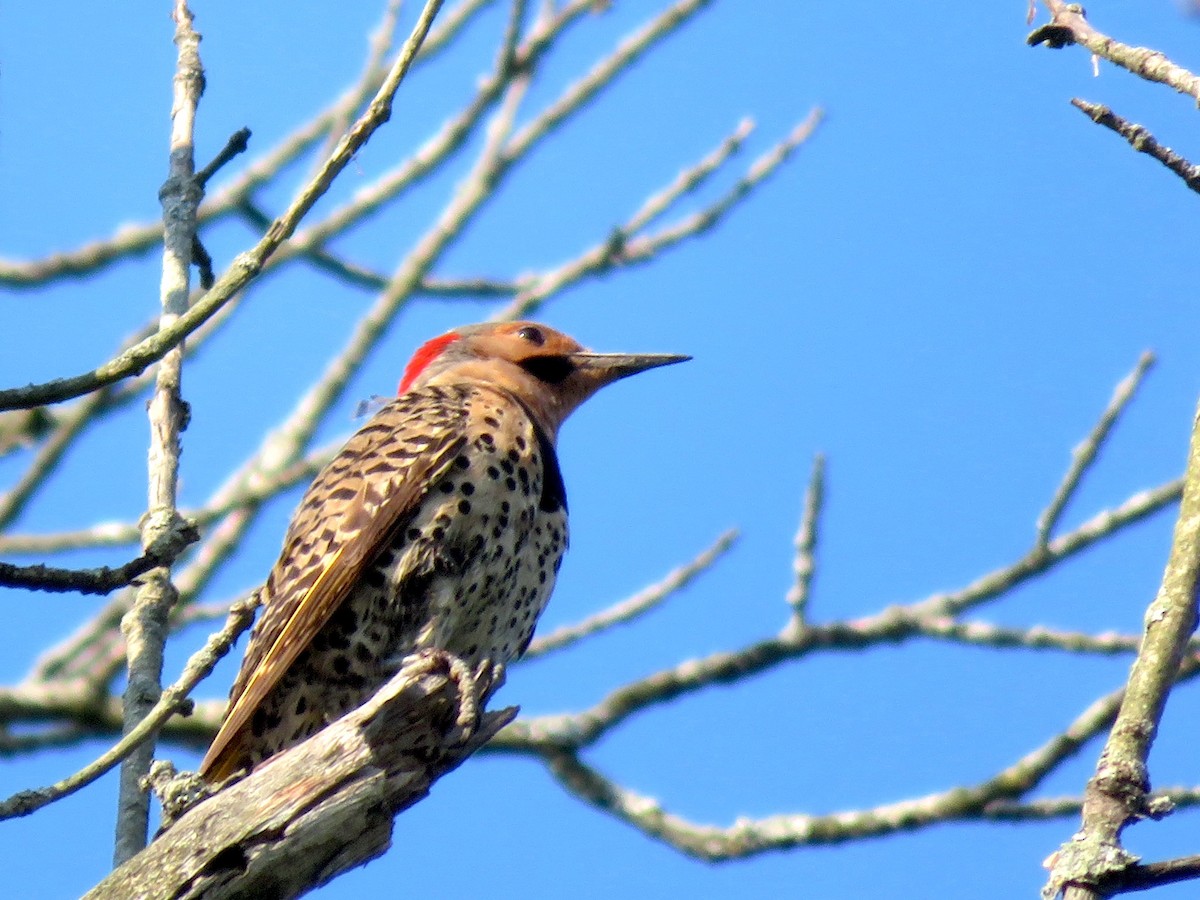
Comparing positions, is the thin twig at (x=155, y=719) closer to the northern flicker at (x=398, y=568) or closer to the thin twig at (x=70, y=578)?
the thin twig at (x=70, y=578)

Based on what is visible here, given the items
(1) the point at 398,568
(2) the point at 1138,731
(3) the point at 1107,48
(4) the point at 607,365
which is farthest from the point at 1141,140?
(4) the point at 607,365

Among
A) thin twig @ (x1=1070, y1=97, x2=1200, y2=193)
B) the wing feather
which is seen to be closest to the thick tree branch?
the wing feather

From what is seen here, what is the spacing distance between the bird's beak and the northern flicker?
798 millimetres

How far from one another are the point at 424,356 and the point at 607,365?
0.73 meters

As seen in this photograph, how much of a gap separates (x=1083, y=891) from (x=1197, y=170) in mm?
985

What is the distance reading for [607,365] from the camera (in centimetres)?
541

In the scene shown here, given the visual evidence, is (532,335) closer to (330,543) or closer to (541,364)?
(541,364)

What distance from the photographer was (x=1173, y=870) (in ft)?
5.78

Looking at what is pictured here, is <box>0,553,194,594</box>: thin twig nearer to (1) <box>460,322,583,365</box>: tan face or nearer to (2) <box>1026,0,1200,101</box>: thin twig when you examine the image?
(2) <box>1026,0,1200,101</box>: thin twig

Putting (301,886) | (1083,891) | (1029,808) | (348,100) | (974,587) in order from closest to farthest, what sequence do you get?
(1083,891) → (301,886) → (1029,808) → (974,587) → (348,100)

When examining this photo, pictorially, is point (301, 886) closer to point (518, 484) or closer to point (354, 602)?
point (354, 602)

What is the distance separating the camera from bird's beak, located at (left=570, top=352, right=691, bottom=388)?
540cm

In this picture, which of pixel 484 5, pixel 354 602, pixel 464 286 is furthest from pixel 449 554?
pixel 484 5

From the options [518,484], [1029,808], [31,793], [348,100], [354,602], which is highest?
[348,100]
